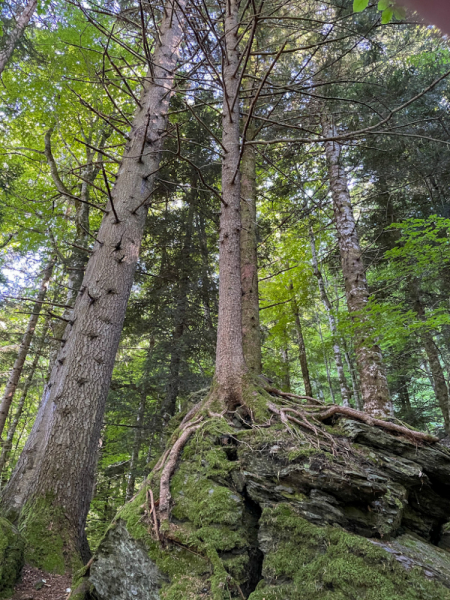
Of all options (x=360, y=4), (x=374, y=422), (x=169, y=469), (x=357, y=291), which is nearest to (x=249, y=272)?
(x=357, y=291)

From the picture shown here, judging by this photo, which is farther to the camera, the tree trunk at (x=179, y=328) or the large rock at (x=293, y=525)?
the tree trunk at (x=179, y=328)

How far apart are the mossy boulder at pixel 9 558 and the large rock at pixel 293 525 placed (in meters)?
0.68

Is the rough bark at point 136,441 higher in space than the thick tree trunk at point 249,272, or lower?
lower

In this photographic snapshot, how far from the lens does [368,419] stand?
10.0 feet

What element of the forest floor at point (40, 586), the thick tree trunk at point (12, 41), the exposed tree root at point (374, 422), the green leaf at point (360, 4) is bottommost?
the forest floor at point (40, 586)

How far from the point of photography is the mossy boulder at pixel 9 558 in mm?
2359

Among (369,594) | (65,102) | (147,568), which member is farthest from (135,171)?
(65,102)

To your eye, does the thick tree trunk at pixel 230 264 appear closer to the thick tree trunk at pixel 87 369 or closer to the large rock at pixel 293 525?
the large rock at pixel 293 525

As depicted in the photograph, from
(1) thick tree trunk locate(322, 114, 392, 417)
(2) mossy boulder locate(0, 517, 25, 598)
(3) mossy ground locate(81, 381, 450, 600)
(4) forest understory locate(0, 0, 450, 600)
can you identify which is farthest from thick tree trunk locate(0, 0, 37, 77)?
(3) mossy ground locate(81, 381, 450, 600)

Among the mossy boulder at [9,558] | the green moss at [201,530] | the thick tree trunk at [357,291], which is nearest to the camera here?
the green moss at [201,530]

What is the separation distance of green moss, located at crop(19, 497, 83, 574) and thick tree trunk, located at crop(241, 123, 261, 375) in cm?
Result: 287

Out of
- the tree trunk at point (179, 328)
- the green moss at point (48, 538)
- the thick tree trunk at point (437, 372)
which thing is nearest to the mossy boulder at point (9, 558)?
the green moss at point (48, 538)

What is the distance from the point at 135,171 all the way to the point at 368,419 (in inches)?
197

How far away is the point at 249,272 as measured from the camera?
5.66 m
